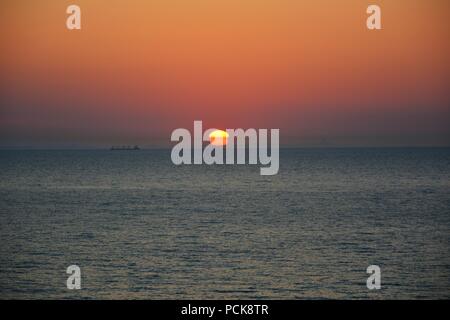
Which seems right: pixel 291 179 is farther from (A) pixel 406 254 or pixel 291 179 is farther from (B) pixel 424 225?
(A) pixel 406 254

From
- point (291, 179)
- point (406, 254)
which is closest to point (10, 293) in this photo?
point (406, 254)

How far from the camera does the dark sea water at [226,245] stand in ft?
107

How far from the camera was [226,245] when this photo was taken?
144 feet

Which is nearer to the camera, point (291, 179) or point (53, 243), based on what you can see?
point (53, 243)

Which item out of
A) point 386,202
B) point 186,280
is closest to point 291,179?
point 386,202

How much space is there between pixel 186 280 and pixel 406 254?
15.1 metres

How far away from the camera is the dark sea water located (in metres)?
32.6

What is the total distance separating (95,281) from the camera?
110ft
